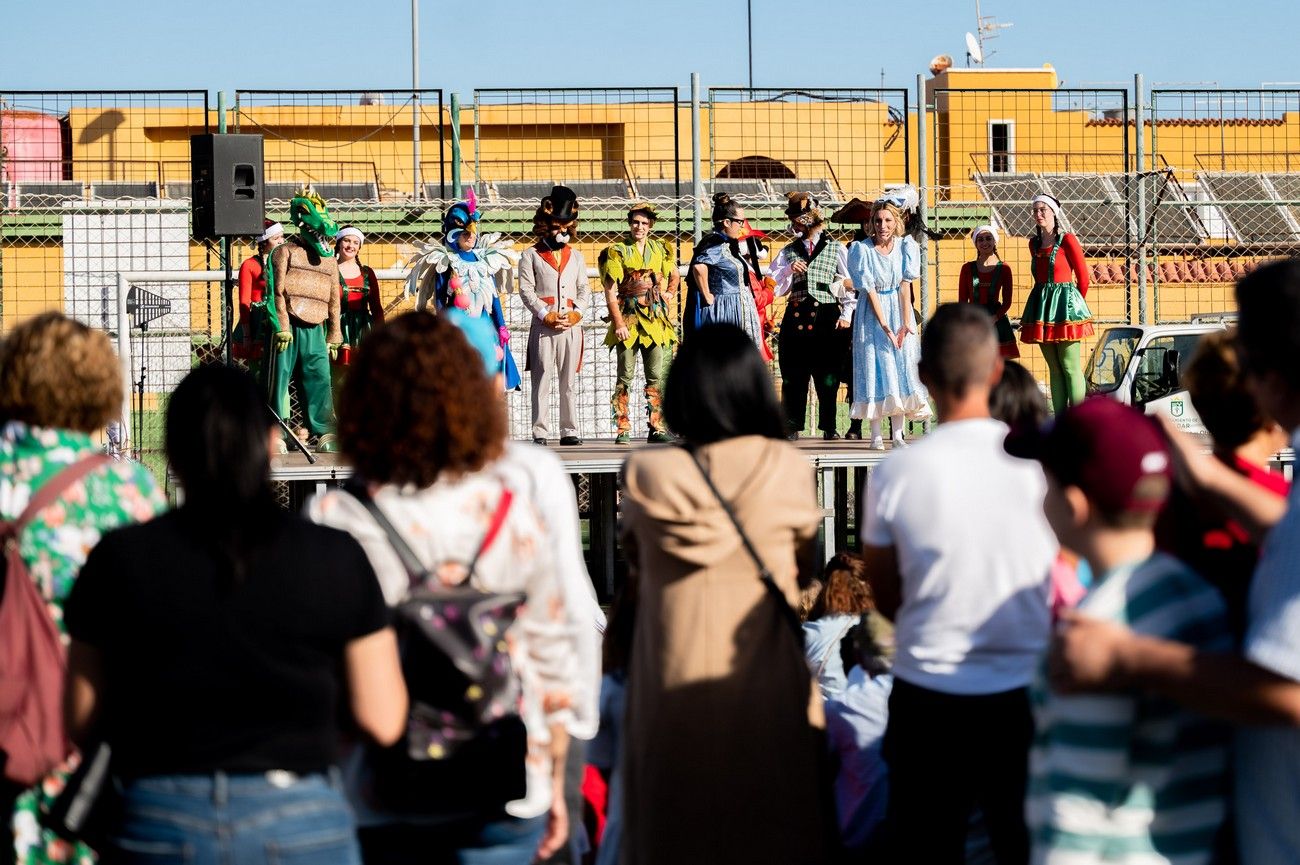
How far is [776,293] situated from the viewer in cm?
1209

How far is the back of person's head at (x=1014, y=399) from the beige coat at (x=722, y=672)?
89 centimetres

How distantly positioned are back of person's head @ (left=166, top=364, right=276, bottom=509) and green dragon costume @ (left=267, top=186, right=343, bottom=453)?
8763 mm

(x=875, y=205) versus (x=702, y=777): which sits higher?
(x=875, y=205)

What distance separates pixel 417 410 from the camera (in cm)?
324

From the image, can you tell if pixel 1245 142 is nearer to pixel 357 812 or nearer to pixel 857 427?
pixel 857 427

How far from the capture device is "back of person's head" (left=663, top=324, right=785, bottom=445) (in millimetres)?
4012

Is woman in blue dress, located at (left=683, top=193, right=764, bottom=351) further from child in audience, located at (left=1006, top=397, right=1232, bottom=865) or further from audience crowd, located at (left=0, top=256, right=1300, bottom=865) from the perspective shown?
child in audience, located at (left=1006, top=397, right=1232, bottom=865)

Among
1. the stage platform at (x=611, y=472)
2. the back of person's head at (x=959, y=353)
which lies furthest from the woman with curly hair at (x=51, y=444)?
the stage platform at (x=611, y=472)

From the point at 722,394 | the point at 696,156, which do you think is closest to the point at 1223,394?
the point at 722,394

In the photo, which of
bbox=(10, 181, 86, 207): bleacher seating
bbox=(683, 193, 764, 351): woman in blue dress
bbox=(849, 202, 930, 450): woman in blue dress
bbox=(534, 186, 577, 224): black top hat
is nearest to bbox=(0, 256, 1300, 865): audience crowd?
bbox=(849, 202, 930, 450): woman in blue dress

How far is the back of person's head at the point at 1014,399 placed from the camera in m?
4.71

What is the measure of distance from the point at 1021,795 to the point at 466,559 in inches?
62.1

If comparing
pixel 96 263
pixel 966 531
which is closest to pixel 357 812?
pixel 966 531

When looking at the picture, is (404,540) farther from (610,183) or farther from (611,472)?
(610,183)
